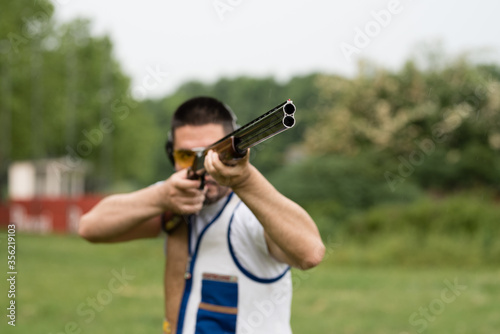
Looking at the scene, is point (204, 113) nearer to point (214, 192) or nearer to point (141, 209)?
point (214, 192)

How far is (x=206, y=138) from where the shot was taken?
2.28 metres

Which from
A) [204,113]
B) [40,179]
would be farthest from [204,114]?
[40,179]

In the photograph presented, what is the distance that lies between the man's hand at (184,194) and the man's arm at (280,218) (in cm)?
26

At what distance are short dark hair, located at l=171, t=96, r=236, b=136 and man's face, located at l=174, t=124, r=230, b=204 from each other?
0.02 metres

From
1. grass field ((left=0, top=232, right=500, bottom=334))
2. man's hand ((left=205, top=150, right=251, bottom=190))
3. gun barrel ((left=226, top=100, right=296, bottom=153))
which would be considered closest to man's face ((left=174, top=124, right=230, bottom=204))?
man's hand ((left=205, top=150, right=251, bottom=190))

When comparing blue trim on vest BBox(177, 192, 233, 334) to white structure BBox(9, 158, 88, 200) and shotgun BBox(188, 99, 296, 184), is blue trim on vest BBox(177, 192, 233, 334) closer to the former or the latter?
shotgun BBox(188, 99, 296, 184)

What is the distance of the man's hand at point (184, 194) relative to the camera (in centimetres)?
208

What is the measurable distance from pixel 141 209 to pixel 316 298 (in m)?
7.36

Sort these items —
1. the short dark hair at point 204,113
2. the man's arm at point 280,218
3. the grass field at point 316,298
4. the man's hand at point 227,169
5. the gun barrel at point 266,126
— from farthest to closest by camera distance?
the grass field at point 316,298 < the short dark hair at point 204,113 < the man's arm at point 280,218 < the man's hand at point 227,169 < the gun barrel at point 266,126

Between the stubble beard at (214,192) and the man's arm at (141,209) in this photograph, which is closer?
the man's arm at (141,209)

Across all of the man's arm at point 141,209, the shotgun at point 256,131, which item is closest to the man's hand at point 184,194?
the man's arm at point 141,209

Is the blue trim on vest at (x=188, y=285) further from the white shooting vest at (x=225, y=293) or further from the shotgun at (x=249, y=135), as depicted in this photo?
the shotgun at (x=249, y=135)

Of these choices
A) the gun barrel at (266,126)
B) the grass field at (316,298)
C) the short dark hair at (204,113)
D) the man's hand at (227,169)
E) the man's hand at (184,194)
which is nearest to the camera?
the gun barrel at (266,126)

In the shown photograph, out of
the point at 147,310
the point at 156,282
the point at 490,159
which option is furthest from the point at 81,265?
the point at 490,159
